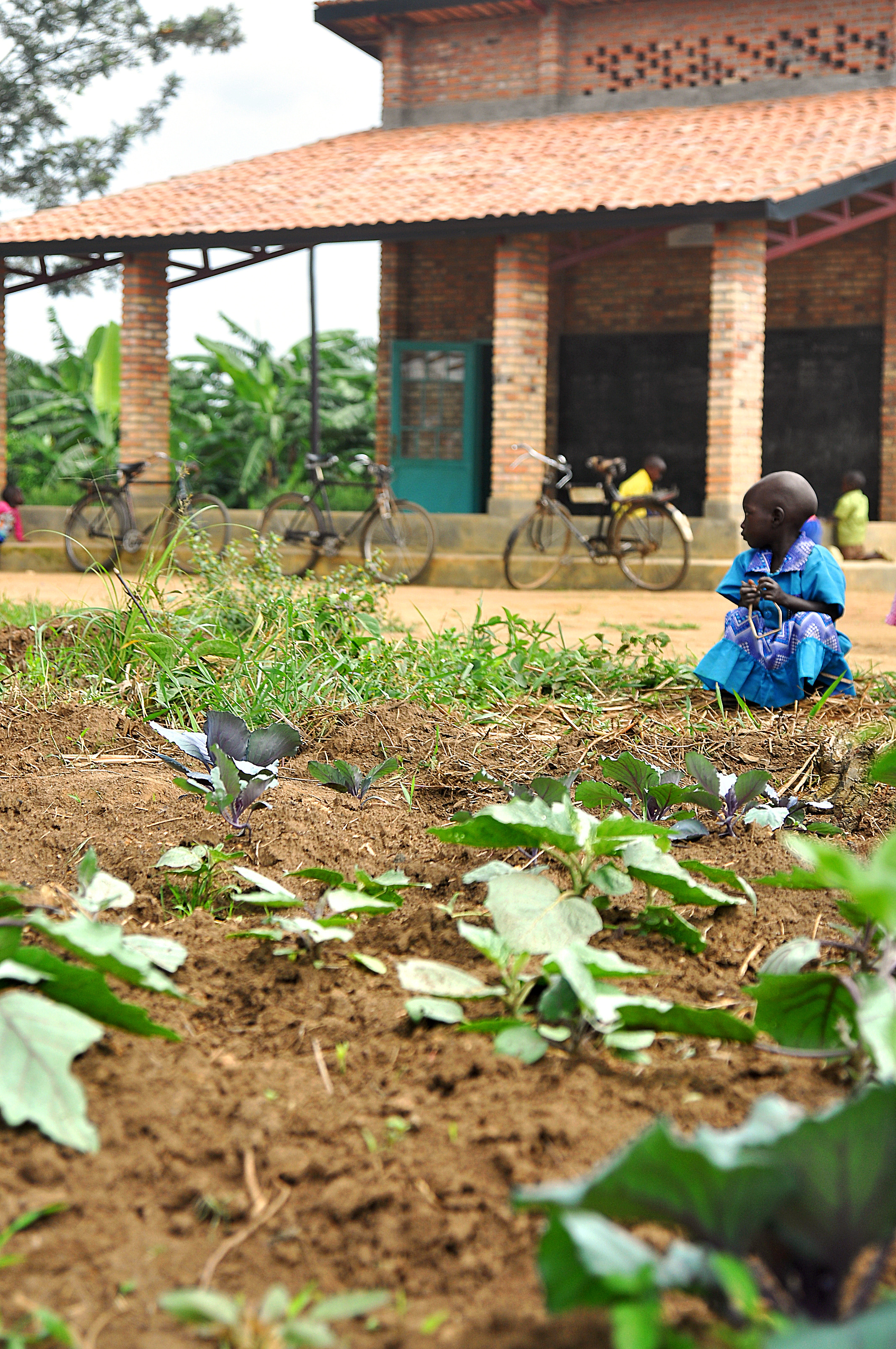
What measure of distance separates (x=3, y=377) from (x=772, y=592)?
13925 mm

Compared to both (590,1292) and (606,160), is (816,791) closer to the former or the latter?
(590,1292)

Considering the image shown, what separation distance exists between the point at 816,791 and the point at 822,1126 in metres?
2.16

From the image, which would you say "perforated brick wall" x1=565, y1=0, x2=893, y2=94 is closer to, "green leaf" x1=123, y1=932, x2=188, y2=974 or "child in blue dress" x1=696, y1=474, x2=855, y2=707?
"child in blue dress" x1=696, y1=474, x2=855, y2=707

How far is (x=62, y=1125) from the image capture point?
1188 millimetres

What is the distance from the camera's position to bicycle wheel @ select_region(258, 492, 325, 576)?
12375mm

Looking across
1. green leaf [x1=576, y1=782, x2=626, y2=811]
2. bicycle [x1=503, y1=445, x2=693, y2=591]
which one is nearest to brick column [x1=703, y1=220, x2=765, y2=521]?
bicycle [x1=503, y1=445, x2=693, y2=591]

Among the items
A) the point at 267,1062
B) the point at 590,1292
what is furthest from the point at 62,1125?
the point at 590,1292

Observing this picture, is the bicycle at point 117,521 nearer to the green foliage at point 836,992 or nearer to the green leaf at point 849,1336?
the green foliage at point 836,992

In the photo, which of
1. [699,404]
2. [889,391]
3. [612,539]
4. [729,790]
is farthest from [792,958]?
[699,404]

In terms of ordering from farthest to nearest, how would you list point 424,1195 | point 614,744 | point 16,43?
1. point 16,43
2. point 614,744
3. point 424,1195

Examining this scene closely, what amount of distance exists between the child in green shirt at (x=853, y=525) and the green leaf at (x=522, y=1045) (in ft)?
39.7

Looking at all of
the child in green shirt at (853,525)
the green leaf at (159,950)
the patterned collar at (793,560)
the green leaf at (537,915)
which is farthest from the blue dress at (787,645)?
the child in green shirt at (853,525)

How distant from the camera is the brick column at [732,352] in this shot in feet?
40.9

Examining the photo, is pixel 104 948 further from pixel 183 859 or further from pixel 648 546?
pixel 648 546
